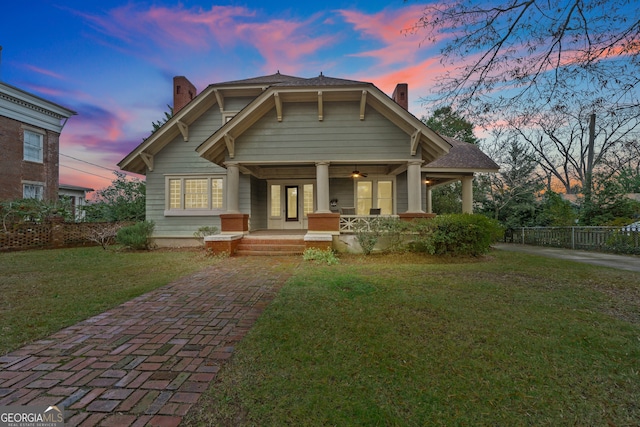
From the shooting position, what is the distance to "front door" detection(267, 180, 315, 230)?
13.1 metres

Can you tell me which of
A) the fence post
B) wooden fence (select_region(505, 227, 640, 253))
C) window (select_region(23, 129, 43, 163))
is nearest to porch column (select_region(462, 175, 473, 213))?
wooden fence (select_region(505, 227, 640, 253))

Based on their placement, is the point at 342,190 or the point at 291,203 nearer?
the point at 342,190

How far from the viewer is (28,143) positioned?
53.2 ft

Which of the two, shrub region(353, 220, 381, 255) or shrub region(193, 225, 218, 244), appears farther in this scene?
shrub region(193, 225, 218, 244)

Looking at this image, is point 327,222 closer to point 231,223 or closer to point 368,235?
point 368,235

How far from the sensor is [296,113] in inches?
375

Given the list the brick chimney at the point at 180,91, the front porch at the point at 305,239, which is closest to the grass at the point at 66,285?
the front porch at the point at 305,239

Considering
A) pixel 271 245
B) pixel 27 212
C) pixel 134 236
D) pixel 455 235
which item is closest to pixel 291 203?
pixel 271 245

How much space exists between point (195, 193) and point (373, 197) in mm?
8245

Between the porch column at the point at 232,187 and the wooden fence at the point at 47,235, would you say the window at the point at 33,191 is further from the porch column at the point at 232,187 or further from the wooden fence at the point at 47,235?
the porch column at the point at 232,187

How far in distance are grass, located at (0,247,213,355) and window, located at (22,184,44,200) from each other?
1044 cm

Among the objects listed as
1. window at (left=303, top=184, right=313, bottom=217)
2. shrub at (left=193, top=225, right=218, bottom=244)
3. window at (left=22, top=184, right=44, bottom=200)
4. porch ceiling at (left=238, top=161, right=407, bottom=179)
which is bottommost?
shrub at (left=193, top=225, right=218, bottom=244)

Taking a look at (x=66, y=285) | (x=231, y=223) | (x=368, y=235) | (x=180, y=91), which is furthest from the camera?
(x=180, y=91)

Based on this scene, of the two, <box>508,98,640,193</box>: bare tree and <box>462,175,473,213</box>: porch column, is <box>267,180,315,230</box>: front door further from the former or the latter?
<box>508,98,640,193</box>: bare tree
